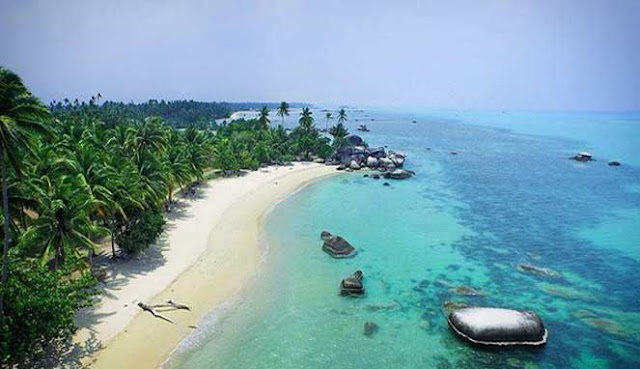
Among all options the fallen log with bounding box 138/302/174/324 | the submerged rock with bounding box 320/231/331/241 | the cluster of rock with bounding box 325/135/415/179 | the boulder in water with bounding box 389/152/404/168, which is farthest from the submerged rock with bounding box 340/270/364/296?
the boulder in water with bounding box 389/152/404/168

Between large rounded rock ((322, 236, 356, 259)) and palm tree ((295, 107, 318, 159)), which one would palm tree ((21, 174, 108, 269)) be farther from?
palm tree ((295, 107, 318, 159))

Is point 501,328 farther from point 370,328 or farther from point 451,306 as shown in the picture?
point 370,328

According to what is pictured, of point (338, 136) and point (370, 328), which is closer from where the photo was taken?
point (370, 328)

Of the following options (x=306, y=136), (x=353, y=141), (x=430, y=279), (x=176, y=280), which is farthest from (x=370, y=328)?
(x=353, y=141)

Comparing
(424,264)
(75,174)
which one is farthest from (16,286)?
(424,264)

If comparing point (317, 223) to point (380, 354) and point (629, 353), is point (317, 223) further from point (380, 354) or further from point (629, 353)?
point (629, 353)

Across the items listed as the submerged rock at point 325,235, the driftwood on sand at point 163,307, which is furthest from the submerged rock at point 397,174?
the driftwood on sand at point 163,307

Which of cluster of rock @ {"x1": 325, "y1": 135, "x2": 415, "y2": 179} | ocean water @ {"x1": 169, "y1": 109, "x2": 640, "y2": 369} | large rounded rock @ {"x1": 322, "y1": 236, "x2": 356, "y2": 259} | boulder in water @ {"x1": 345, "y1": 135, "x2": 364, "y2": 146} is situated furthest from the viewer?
boulder in water @ {"x1": 345, "y1": 135, "x2": 364, "y2": 146}
